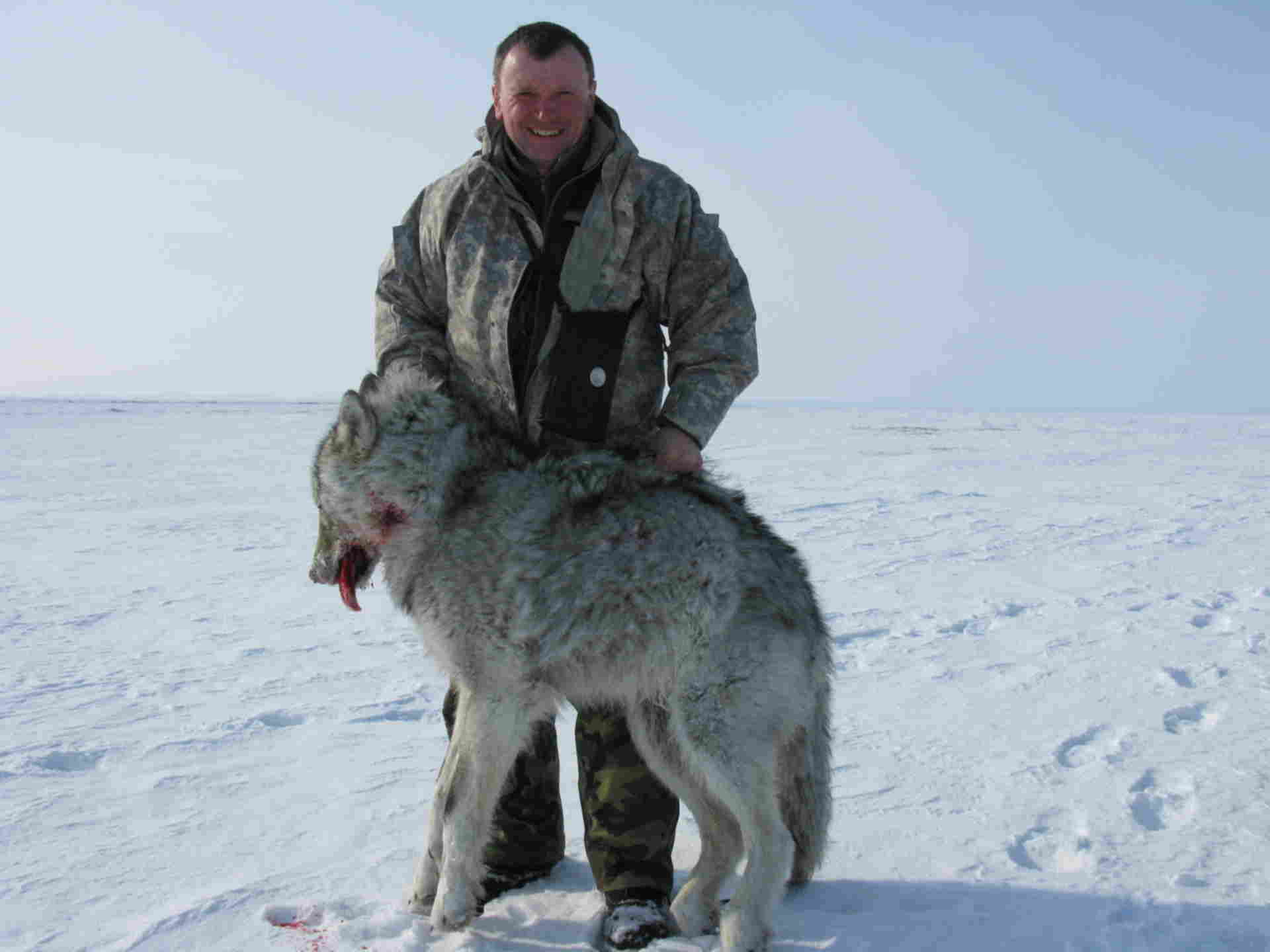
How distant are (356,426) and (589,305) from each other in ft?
2.65

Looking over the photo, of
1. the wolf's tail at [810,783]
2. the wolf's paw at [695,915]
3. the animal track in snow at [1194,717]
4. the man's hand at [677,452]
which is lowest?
the wolf's paw at [695,915]

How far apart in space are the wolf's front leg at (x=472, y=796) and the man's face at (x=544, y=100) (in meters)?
1.71

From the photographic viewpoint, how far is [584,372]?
10.4ft

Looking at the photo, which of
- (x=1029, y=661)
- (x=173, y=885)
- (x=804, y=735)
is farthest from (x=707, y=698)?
(x=1029, y=661)

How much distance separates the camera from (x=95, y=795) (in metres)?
3.89

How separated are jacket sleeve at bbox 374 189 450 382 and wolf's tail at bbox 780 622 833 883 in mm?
1616

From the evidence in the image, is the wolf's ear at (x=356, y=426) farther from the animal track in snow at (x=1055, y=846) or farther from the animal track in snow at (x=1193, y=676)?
the animal track in snow at (x=1193, y=676)

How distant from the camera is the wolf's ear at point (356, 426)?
9.79ft

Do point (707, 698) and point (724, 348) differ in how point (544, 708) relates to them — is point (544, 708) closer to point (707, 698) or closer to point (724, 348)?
point (707, 698)

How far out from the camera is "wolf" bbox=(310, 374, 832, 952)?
2.92 m

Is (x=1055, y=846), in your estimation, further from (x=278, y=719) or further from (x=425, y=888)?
(x=278, y=719)

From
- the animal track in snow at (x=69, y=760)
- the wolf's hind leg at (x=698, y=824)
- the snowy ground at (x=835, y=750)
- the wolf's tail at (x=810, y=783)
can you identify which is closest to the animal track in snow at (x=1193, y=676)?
the snowy ground at (x=835, y=750)

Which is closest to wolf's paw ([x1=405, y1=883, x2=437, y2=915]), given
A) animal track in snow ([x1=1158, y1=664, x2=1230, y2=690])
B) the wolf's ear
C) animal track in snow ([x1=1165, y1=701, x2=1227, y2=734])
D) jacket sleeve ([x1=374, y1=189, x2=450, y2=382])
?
the wolf's ear

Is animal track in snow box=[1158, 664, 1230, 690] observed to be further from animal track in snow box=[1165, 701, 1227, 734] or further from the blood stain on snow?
the blood stain on snow
